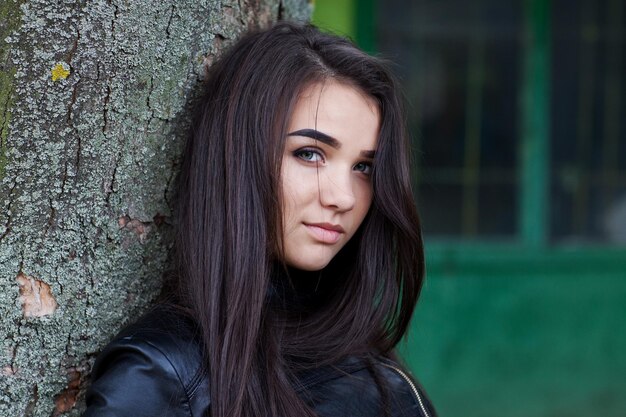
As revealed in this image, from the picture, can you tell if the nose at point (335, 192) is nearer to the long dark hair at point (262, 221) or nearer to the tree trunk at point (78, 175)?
the long dark hair at point (262, 221)

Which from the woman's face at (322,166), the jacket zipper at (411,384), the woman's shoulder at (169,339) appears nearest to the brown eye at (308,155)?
the woman's face at (322,166)

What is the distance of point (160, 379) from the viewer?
1716 mm

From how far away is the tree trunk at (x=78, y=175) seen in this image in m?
1.75

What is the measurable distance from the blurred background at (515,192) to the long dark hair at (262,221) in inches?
122

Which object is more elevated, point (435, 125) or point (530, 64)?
point (530, 64)

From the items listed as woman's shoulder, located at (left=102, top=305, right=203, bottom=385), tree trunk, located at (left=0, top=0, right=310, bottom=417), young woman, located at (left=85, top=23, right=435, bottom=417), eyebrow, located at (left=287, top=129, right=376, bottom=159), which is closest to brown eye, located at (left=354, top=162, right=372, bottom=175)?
young woman, located at (left=85, top=23, right=435, bottom=417)

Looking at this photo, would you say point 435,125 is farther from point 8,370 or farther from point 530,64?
point 8,370

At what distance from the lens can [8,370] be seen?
178cm

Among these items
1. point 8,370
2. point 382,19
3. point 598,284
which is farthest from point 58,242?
point 598,284

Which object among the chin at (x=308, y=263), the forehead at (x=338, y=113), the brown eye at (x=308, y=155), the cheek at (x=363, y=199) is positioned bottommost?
the chin at (x=308, y=263)

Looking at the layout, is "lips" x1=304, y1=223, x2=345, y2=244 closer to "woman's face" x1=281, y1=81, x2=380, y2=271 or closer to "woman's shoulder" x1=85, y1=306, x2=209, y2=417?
"woman's face" x1=281, y1=81, x2=380, y2=271

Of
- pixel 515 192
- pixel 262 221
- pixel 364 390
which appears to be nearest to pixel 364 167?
pixel 262 221

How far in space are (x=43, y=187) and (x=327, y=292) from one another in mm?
715

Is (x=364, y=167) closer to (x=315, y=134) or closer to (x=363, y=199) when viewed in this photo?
(x=363, y=199)
